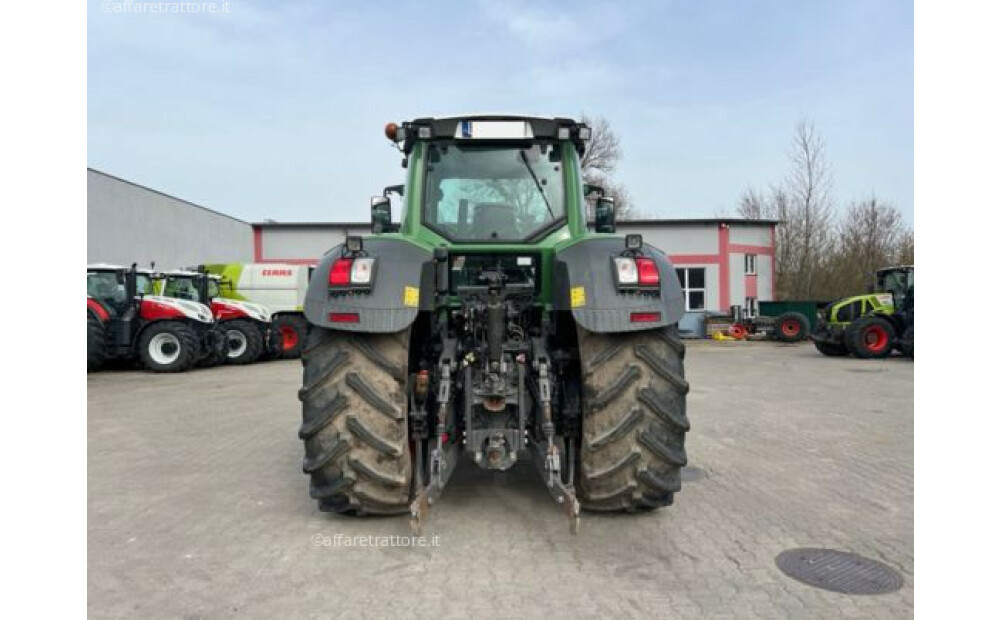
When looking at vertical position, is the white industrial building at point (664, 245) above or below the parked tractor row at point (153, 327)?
above

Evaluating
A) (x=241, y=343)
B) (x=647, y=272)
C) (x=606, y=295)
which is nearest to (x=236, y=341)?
(x=241, y=343)

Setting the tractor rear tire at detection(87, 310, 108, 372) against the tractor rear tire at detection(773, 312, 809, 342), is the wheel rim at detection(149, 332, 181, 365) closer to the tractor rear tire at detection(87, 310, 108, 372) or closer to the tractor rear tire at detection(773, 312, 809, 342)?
the tractor rear tire at detection(87, 310, 108, 372)

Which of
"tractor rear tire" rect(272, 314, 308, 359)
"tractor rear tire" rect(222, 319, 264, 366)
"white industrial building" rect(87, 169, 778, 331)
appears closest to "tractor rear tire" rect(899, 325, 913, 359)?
"white industrial building" rect(87, 169, 778, 331)

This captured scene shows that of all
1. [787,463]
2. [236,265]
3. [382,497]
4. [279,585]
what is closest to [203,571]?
[279,585]

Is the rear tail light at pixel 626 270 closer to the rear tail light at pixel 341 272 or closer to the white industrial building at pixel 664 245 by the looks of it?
the rear tail light at pixel 341 272

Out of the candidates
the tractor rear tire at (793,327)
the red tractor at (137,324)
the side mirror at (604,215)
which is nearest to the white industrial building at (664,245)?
the tractor rear tire at (793,327)

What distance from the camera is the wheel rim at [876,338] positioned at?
1487cm

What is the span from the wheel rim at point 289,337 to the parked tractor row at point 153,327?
1347mm

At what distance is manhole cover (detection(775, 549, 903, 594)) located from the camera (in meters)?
2.82

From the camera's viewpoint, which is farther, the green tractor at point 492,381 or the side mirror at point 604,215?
the side mirror at point 604,215

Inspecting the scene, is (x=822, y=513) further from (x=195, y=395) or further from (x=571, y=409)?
(x=195, y=395)

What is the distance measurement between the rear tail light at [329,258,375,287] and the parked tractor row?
11.1m

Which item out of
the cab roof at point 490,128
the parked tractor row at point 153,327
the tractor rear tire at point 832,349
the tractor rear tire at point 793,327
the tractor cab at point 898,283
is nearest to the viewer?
the cab roof at point 490,128

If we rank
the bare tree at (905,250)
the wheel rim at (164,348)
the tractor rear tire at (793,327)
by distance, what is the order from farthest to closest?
the bare tree at (905,250), the tractor rear tire at (793,327), the wheel rim at (164,348)
